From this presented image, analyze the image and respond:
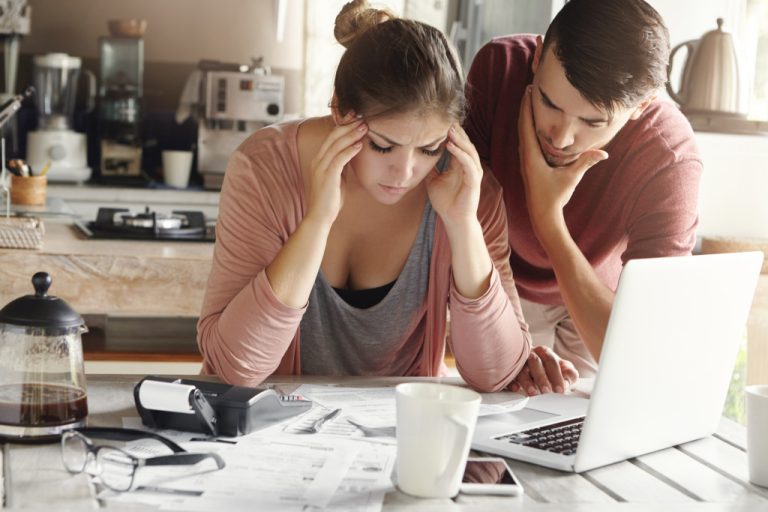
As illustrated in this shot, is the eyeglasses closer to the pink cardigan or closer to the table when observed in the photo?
the table

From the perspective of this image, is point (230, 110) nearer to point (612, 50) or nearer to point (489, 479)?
point (612, 50)

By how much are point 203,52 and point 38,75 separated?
70 cm

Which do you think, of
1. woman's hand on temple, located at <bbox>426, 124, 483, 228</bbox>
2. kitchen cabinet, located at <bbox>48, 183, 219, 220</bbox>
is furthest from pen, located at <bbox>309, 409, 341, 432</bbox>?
kitchen cabinet, located at <bbox>48, 183, 219, 220</bbox>

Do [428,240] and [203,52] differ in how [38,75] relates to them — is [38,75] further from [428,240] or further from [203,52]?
[428,240]

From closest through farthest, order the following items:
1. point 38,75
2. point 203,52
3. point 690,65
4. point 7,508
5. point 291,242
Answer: point 7,508 < point 291,242 < point 690,65 < point 38,75 < point 203,52

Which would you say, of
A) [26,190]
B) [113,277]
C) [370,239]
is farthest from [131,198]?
[370,239]

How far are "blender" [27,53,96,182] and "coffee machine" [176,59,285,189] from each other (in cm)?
46

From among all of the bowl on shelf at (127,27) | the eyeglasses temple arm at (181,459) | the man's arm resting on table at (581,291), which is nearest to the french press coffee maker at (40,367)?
the eyeglasses temple arm at (181,459)

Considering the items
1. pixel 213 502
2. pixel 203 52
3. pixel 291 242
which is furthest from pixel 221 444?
pixel 203 52

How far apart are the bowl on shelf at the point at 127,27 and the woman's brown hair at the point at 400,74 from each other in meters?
2.80

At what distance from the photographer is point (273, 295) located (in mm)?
1399

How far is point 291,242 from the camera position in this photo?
56.3 inches

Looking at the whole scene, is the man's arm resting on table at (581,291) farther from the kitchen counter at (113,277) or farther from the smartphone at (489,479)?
the kitchen counter at (113,277)

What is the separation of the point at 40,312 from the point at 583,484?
62 cm
